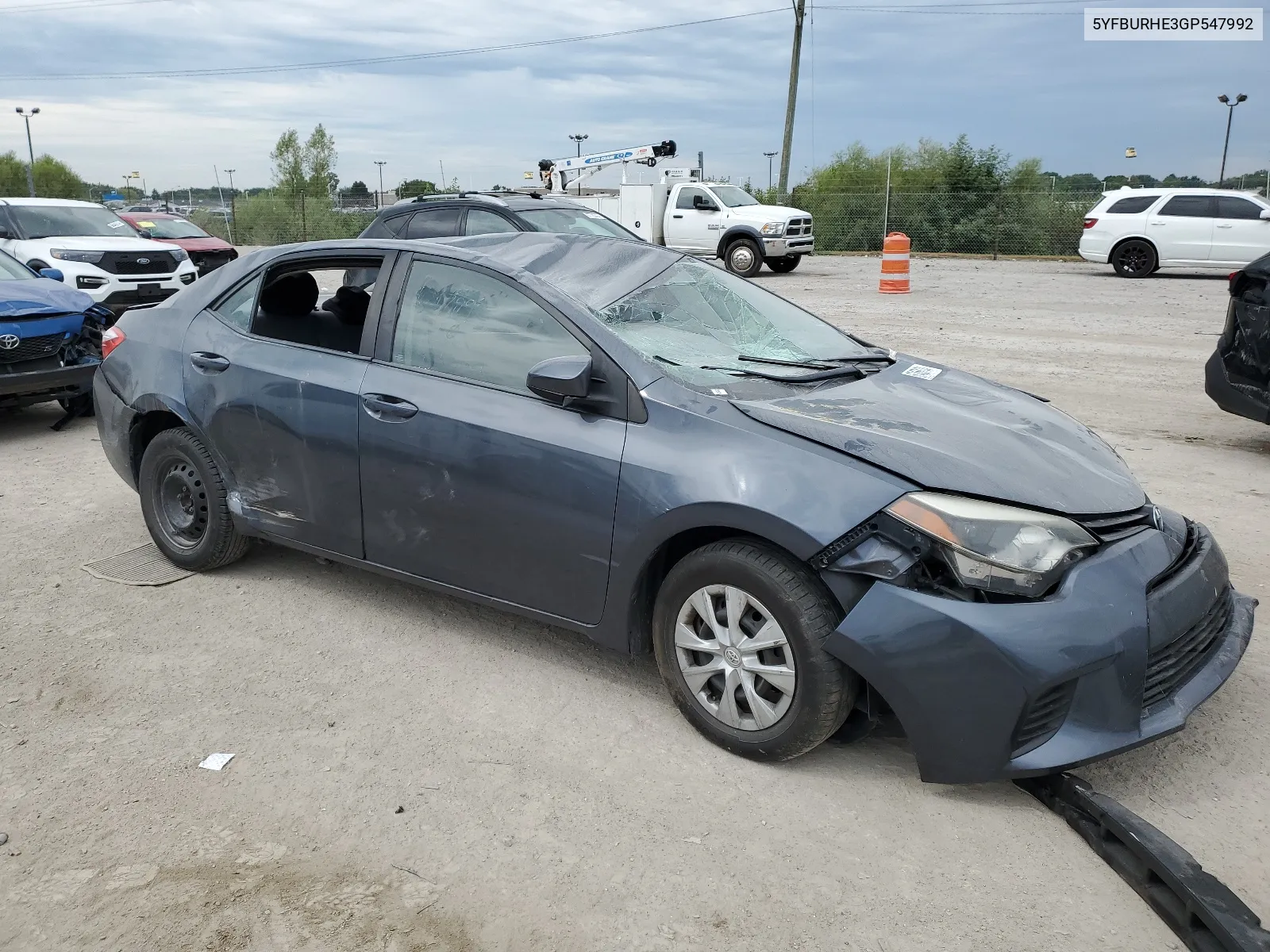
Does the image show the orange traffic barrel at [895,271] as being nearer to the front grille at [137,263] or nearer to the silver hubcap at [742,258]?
the silver hubcap at [742,258]

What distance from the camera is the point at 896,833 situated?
296 centimetres

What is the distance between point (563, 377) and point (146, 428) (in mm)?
2655

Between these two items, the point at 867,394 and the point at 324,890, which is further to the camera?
the point at 867,394

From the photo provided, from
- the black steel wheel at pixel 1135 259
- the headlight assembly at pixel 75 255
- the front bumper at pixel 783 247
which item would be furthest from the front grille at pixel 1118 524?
the front bumper at pixel 783 247

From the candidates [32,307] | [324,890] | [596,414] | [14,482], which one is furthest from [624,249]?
[32,307]

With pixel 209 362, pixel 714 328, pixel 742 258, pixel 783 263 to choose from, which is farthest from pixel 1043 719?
pixel 783 263

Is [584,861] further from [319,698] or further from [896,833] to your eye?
[319,698]

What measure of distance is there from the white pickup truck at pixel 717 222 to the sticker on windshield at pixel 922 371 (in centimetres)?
1757

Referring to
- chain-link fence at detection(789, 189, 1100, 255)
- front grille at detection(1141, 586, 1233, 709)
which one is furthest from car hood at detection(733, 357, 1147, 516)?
chain-link fence at detection(789, 189, 1100, 255)

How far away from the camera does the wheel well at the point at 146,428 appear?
15.9 ft

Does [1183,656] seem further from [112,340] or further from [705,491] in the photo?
[112,340]

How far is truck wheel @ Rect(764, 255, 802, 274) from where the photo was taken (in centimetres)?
2255

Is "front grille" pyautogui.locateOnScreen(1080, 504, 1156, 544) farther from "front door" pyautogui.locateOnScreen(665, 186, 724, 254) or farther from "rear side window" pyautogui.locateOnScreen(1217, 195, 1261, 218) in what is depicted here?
"front door" pyautogui.locateOnScreen(665, 186, 724, 254)

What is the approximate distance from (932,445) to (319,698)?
237 centimetres
